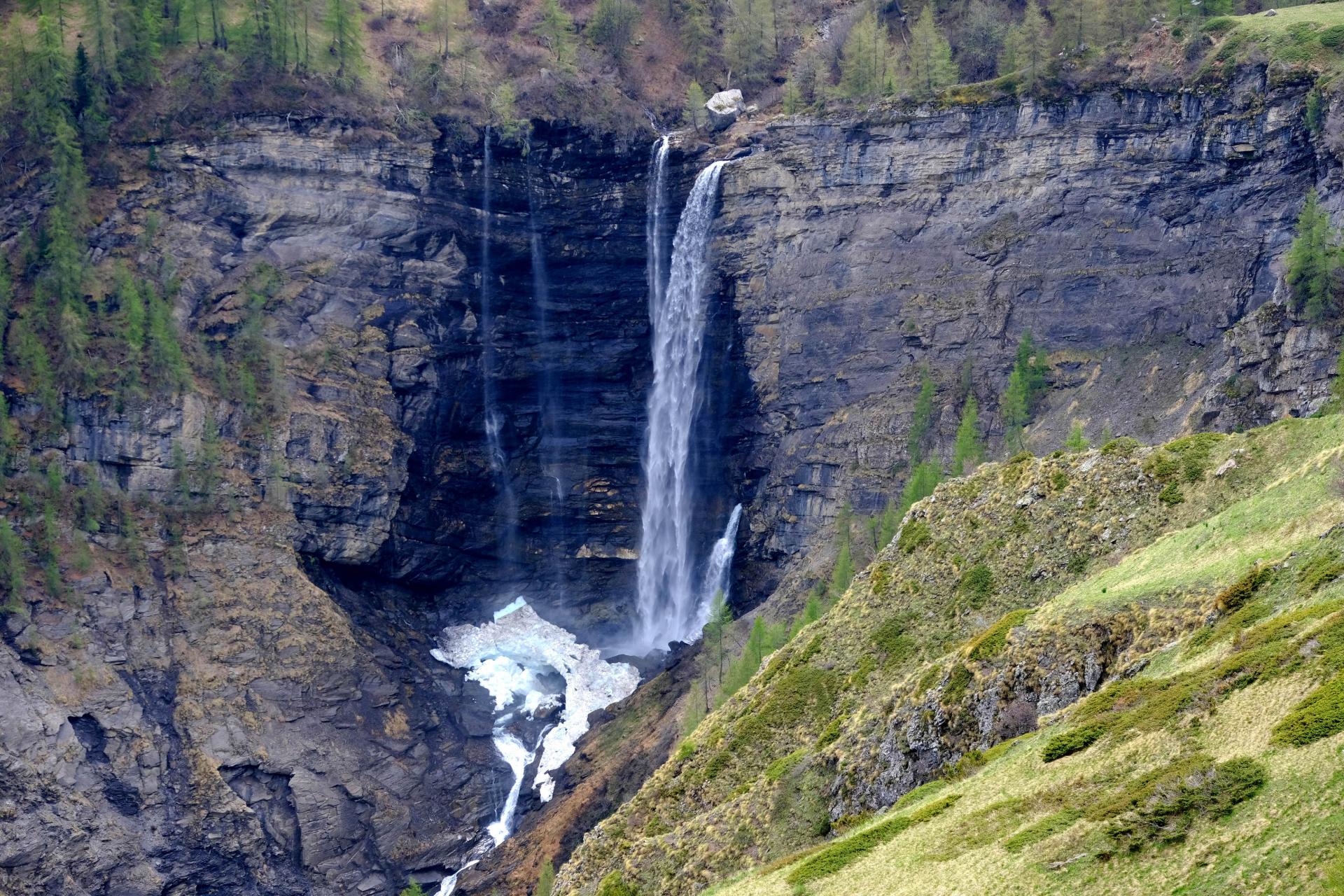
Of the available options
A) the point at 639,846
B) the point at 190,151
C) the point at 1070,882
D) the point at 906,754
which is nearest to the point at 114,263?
the point at 190,151

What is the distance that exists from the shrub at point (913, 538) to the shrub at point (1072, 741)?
19.2m

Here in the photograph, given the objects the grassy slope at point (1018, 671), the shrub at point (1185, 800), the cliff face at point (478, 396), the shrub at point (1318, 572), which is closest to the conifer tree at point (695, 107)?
the cliff face at point (478, 396)

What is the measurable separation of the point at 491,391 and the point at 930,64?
34.8 meters

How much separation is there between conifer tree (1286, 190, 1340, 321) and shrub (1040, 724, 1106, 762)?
45.2 metres

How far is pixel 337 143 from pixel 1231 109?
53833 mm

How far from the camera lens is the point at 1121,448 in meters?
49.3

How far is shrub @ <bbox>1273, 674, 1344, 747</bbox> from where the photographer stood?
84.2 ft

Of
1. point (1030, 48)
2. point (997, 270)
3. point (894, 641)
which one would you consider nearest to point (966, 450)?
point (997, 270)

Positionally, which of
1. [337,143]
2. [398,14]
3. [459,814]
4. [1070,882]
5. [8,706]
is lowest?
[459,814]

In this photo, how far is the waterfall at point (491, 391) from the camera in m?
103

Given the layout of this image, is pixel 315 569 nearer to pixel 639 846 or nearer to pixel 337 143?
pixel 337 143

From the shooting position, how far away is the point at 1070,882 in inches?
1053

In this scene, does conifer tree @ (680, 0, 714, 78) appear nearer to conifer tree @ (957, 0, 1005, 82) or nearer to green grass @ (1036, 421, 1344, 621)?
conifer tree @ (957, 0, 1005, 82)

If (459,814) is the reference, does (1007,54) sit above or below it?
above
